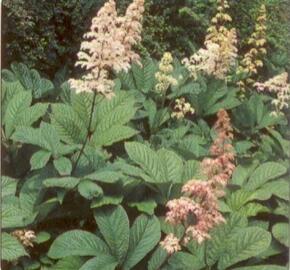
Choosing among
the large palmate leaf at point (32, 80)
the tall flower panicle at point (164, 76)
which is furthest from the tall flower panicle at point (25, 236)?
the tall flower panicle at point (164, 76)

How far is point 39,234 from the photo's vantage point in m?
1.74

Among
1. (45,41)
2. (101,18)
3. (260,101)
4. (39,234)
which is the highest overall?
(101,18)

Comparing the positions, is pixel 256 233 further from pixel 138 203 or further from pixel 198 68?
pixel 198 68

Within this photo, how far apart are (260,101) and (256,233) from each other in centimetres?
67

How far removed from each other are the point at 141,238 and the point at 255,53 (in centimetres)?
88

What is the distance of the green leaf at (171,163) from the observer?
176 centimetres

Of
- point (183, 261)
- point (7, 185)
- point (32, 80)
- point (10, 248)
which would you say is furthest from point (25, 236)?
point (32, 80)

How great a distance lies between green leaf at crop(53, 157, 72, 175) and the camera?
5.65 ft

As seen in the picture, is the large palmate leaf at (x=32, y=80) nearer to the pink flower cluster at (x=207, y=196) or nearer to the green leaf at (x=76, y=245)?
the green leaf at (x=76, y=245)

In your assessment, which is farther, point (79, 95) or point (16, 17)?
point (16, 17)

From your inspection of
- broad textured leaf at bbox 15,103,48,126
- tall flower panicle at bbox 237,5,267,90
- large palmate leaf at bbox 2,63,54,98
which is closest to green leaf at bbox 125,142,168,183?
broad textured leaf at bbox 15,103,48,126

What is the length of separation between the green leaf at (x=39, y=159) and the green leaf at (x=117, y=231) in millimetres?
217

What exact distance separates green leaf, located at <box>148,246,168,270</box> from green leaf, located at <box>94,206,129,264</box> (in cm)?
7

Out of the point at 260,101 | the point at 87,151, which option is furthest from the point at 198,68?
the point at 87,151
